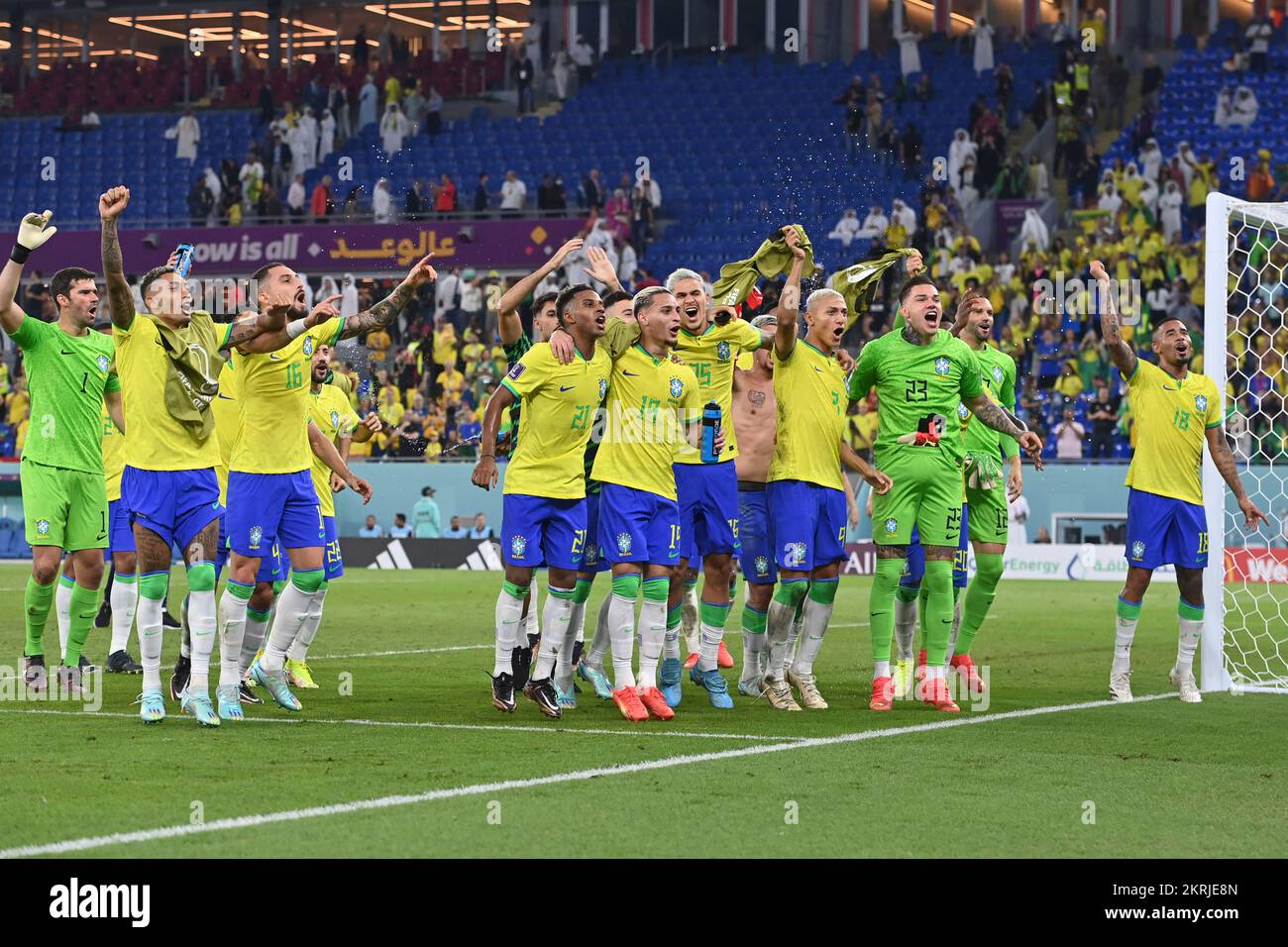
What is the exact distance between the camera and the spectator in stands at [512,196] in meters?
33.6

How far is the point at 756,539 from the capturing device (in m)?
10.8

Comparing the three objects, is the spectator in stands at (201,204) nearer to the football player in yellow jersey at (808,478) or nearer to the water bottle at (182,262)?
the football player in yellow jersey at (808,478)

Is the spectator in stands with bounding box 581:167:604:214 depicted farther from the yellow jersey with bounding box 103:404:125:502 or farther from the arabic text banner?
the yellow jersey with bounding box 103:404:125:502

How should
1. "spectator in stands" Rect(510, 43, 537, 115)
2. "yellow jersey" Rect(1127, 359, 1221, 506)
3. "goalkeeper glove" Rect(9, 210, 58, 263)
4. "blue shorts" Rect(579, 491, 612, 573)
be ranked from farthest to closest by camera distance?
"spectator in stands" Rect(510, 43, 537, 115) < "yellow jersey" Rect(1127, 359, 1221, 506) < "blue shorts" Rect(579, 491, 612, 573) < "goalkeeper glove" Rect(9, 210, 58, 263)

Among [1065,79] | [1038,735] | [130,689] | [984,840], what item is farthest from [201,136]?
[984,840]

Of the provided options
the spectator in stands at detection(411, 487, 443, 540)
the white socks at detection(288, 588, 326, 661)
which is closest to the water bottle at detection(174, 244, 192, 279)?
the white socks at detection(288, 588, 326, 661)

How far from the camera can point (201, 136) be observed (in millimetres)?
39844

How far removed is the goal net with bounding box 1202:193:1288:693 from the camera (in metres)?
11.6

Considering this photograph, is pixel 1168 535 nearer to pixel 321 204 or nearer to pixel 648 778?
pixel 648 778

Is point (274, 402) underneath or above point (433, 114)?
underneath

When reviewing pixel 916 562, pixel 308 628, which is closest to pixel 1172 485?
pixel 916 562

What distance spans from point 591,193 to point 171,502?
24.7m

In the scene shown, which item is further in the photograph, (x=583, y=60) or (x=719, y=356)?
(x=583, y=60)

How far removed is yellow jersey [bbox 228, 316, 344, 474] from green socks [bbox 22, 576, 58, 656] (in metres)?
1.58
